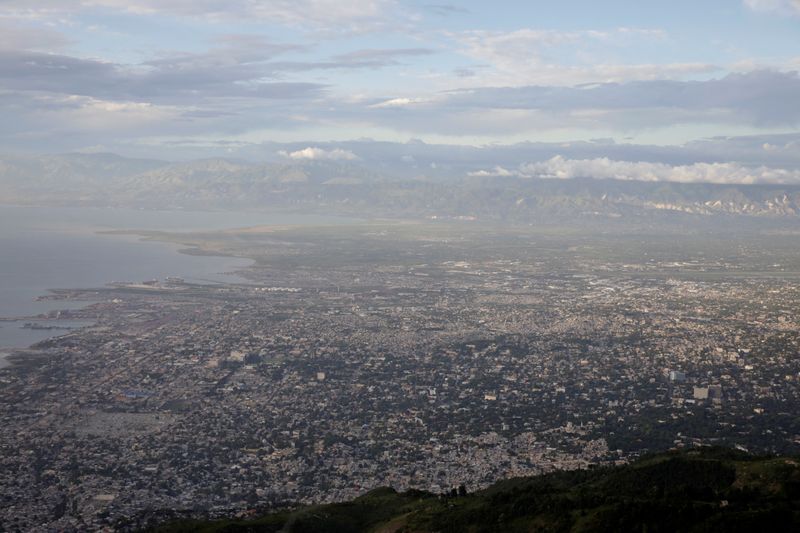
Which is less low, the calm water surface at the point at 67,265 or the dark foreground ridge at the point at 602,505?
the calm water surface at the point at 67,265

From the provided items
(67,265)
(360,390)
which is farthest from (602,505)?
(67,265)

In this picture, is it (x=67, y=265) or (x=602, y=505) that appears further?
(x=67, y=265)

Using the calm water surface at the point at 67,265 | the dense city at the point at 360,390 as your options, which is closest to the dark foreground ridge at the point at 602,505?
the dense city at the point at 360,390

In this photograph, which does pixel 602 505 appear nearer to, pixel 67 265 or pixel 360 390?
pixel 360 390

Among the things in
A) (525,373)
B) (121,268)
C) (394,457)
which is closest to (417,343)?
(525,373)

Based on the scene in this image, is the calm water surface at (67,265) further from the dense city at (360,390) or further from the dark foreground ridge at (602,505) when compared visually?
the dark foreground ridge at (602,505)

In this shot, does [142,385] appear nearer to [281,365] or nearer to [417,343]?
[281,365]

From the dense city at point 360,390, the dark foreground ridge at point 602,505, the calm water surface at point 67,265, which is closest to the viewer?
the dark foreground ridge at point 602,505
